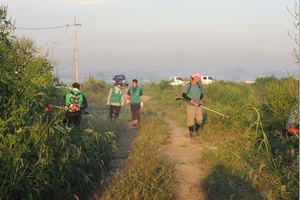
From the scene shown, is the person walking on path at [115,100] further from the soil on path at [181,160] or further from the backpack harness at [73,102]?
the backpack harness at [73,102]

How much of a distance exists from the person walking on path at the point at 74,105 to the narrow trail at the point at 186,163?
210 cm

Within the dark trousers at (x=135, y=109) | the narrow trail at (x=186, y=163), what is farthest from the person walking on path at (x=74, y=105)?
the dark trousers at (x=135, y=109)

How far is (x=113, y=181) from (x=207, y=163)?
2.34m

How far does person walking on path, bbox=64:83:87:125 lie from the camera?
9.12 m

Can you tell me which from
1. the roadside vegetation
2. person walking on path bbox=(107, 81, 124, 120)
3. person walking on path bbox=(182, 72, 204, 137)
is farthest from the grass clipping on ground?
person walking on path bbox=(107, 81, 124, 120)

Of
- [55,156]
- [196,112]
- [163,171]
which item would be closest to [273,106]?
[196,112]

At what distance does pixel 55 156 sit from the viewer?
5820 mm

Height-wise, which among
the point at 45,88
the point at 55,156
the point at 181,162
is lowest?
the point at 181,162

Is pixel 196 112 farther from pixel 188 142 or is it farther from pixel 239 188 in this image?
pixel 239 188

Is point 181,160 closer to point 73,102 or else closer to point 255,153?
point 255,153

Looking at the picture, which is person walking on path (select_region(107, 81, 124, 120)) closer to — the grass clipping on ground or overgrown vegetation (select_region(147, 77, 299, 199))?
overgrown vegetation (select_region(147, 77, 299, 199))

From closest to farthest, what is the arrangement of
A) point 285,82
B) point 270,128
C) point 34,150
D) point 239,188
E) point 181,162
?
point 34,150
point 239,188
point 181,162
point 270,128
point 285,82

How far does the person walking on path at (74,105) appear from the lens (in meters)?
9.12

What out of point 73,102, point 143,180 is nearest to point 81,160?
point 143,180
